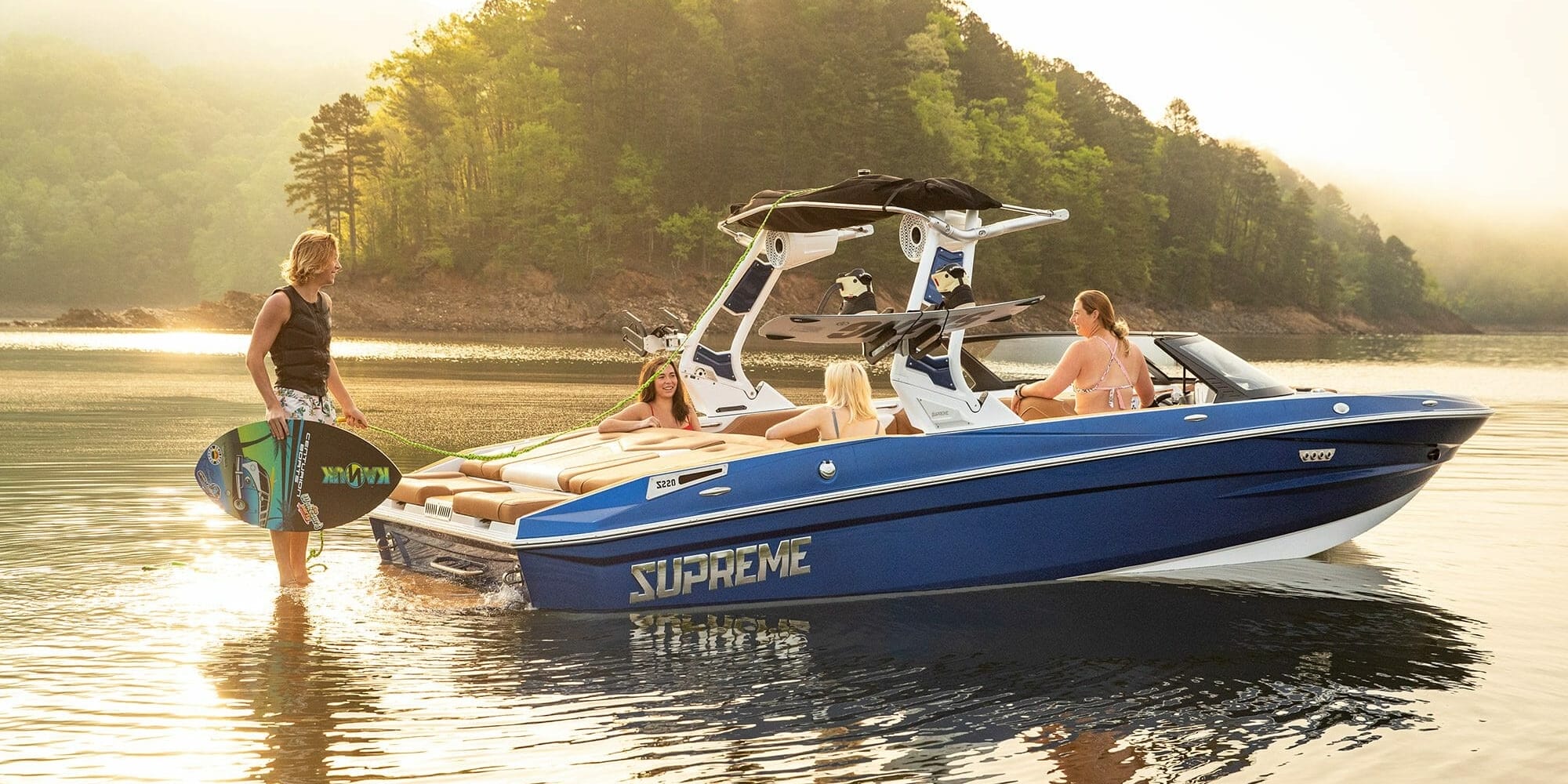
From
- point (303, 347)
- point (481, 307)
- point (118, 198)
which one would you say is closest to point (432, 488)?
point (303, 347)

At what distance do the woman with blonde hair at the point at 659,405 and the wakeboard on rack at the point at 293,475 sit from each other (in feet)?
6.78

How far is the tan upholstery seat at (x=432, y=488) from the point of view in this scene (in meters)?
8.60

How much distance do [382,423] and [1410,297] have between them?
150443 mm

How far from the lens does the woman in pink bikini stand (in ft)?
29.7

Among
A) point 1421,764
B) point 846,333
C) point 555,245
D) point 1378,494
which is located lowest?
point 1421,764

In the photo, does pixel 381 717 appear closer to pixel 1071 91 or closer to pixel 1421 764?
pixel 1421 764

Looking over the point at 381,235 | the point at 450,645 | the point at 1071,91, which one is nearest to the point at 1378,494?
the point at 450,645

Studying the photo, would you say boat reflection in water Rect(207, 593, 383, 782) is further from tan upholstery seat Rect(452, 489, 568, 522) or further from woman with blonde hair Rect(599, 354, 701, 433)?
woman with blonde hair Rect(599, 354, 701, 433)

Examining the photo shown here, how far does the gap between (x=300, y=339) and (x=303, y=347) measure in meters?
0.05

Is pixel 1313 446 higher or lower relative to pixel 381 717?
higher

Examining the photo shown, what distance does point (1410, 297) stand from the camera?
150250 mm

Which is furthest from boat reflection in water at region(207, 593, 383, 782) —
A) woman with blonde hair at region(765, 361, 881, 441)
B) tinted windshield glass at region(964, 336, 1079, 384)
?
tinted windshield glass at region(964, 336, 1079, 384)

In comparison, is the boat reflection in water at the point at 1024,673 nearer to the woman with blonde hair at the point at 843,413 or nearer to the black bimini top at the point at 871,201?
the woman with blonde hair at the point at 843,413

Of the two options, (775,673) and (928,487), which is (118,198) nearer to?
(928,487)
